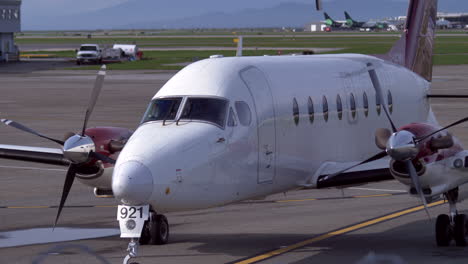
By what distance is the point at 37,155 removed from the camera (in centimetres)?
1680

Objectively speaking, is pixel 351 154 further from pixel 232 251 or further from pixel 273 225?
pixel 232 251

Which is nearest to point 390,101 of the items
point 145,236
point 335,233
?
point 335,233

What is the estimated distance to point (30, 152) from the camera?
16.9 metres

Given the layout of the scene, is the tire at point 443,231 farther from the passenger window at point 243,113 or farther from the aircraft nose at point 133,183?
the aircraft nose at point 133,183

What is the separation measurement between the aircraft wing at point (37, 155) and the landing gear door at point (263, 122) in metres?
3.54

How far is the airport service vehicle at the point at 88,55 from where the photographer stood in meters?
96.1

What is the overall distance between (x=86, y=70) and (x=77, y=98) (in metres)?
32.0

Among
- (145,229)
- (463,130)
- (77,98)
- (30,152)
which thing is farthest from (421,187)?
(77,98)

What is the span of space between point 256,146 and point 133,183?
3.08 meters

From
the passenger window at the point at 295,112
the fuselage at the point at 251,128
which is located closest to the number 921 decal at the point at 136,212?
the fuselage at the point at 251,128

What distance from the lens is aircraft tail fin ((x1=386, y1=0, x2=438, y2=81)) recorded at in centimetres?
2222

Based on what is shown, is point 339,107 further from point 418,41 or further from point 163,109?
point 418,41

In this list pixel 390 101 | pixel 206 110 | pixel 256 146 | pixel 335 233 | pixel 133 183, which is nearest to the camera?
pixel 133 183

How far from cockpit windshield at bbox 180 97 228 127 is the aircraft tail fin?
804 centimetres
